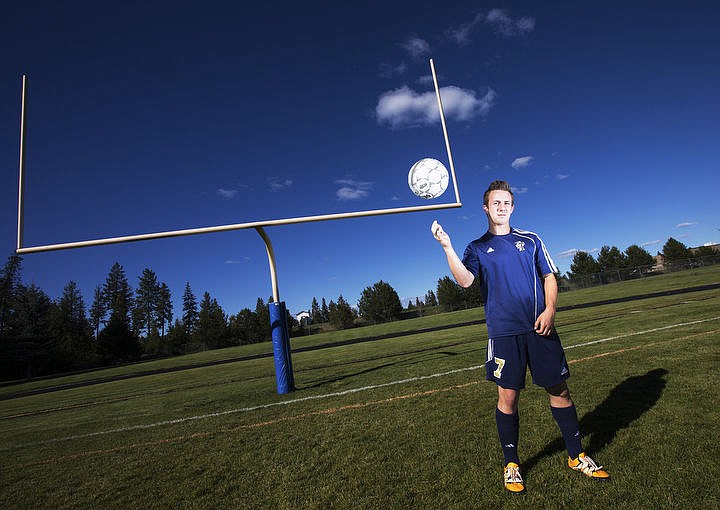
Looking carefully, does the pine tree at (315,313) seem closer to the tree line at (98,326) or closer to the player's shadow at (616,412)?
the tree line at (98,326)

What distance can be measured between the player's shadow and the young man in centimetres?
29

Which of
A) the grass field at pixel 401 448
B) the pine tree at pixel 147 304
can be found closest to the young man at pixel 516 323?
the grass field at pixel 401 448

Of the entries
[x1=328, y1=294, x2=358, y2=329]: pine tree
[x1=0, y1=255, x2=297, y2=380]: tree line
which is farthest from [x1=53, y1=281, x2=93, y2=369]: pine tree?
[x1=328, y1=294, x2=358, y2=329]: pine tree

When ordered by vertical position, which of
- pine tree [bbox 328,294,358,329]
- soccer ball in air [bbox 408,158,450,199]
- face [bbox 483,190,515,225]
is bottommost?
pine tree [bbox 328,294,358,329]

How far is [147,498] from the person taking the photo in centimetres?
262

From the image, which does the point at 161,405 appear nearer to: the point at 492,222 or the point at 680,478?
the point at 492,222

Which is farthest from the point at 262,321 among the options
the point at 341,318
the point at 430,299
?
the point at 430,299

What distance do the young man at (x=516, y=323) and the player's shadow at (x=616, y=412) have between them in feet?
0.94

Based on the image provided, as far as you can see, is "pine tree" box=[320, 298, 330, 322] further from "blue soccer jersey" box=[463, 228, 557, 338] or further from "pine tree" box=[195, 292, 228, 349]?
"blue soccer jersey" box=[463, 228, 557, 338]

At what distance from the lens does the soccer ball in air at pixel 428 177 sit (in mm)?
6348

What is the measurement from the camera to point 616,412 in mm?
3133

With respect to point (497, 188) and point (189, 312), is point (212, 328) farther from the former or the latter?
point (497, 188)

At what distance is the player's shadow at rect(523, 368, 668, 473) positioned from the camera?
8.51 ft

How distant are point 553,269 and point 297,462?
2.74 metres
